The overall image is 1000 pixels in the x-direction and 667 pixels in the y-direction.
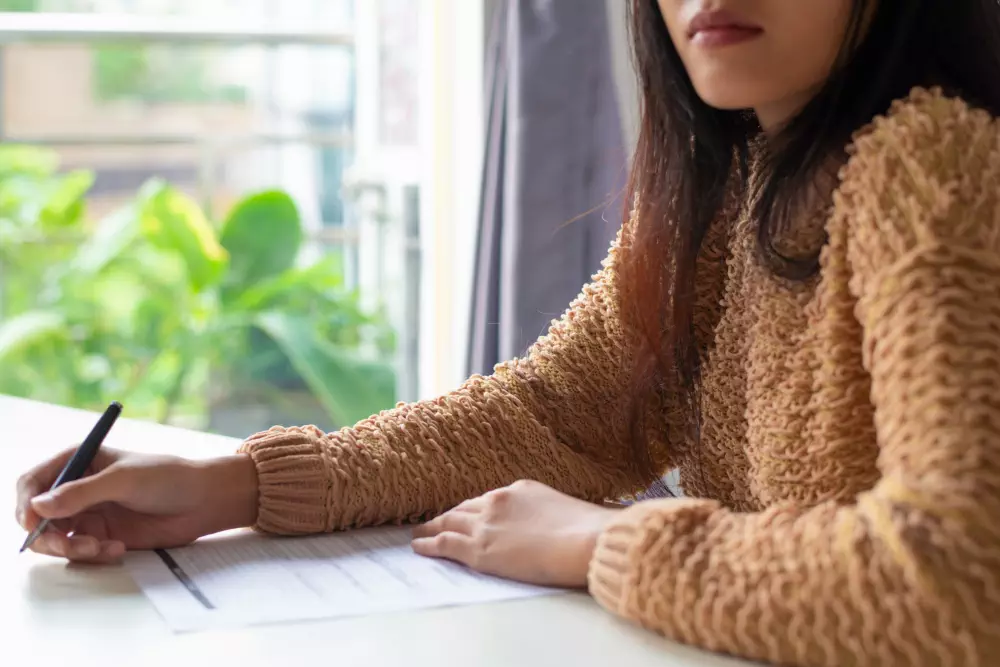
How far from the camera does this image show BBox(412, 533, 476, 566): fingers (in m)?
0.75

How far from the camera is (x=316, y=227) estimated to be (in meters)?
3.28

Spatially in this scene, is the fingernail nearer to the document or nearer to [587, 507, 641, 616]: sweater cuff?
the document

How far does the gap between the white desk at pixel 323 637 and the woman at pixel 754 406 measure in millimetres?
30

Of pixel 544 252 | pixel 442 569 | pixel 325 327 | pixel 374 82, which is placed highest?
pixel 374 82

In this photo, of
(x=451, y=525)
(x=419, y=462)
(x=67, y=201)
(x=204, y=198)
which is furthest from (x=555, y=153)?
(x=67, y=201)

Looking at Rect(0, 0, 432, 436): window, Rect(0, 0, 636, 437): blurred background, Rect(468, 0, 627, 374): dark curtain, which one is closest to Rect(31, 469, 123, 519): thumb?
Rect(468, 0, 627, 374): dark curtain

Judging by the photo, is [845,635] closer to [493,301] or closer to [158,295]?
[493,301]

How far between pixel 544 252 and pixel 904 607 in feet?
4.45

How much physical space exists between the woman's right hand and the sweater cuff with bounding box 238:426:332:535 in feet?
0.05

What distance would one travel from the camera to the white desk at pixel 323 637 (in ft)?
1.91

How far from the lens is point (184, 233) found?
2.85 meters

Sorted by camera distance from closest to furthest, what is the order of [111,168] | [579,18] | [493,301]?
[579,18], [493,301], [111,168]

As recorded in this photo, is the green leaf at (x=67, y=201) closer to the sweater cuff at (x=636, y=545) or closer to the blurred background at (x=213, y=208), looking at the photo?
the blurred background at (x=213, y=208)

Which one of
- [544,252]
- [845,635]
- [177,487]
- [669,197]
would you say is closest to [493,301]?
[544,252]
